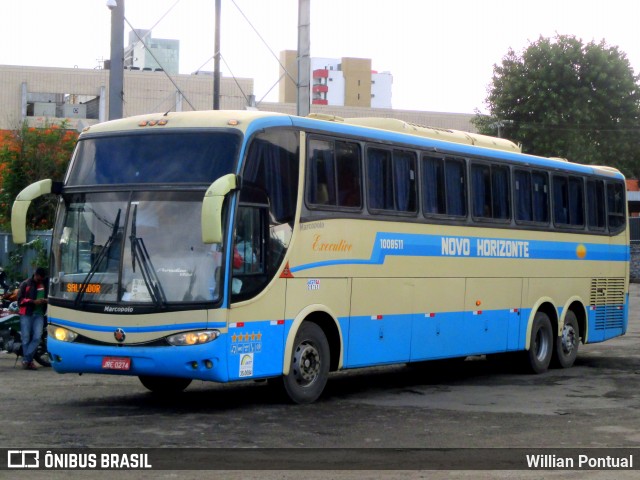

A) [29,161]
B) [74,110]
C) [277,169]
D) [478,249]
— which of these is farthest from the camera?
[74,110]

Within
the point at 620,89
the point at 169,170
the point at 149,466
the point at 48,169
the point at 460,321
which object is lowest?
the point at 149,466

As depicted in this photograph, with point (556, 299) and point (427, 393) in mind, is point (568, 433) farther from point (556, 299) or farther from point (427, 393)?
point (556, 299)

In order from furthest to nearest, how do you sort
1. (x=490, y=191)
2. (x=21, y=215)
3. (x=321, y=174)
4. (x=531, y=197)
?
(x=531, y=197), (x=490, y=191), (x=321, y=174), (x=21, y=215)

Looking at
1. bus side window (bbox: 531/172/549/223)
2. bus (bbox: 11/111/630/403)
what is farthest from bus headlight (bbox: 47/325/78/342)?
bus side window (bbox: 531/172/549/223)

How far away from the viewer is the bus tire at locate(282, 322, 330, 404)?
13164 mm

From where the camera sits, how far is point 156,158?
1267 cm

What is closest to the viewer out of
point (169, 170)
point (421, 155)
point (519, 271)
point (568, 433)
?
point (568, 433)

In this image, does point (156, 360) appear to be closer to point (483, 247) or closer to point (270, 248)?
point (270, 248)

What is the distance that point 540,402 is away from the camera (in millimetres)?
14320

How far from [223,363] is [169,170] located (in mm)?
2268

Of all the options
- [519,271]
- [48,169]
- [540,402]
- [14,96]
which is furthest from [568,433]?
[14,96]

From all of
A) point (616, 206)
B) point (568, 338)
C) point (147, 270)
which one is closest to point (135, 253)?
point (147, 270)

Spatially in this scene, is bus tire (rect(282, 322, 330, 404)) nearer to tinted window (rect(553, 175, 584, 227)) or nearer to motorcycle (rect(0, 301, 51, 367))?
motorcycle (rect(0, 301, 51, 367))

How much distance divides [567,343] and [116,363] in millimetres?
9779
